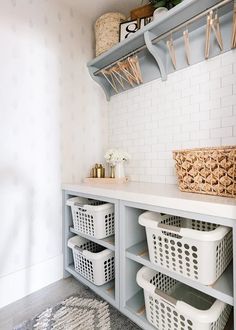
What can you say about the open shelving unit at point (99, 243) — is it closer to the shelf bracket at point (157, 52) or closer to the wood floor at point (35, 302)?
the wood floor at point (35, 302)

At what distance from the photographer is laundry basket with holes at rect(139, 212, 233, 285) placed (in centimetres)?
90

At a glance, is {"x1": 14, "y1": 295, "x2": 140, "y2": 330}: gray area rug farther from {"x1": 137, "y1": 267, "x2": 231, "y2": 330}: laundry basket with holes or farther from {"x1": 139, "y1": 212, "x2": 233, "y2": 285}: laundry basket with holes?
{"x1": 139, "y1": 212, "x2": 233, "y2": 285}: laundry basket with holes

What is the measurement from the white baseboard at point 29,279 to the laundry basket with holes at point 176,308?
0.89 meters

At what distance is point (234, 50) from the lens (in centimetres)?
129

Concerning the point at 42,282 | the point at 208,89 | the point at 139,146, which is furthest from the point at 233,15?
the point at 42,282

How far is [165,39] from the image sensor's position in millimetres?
1517

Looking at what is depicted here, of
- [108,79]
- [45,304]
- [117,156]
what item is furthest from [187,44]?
[45,304]

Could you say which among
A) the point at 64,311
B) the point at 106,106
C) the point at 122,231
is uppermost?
the point at 106,106

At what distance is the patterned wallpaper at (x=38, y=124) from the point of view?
1.48m

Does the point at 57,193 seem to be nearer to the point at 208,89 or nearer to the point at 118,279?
the point at 118,279

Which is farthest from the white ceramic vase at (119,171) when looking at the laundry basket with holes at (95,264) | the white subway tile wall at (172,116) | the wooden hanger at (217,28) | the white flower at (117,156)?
the wooden hanger at (217,28)

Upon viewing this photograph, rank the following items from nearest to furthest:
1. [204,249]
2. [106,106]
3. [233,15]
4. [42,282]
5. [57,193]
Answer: [204,249] → [233,15] → [42,282] → [57,193] → [106,106]

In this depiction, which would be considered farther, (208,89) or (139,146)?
(139,146)

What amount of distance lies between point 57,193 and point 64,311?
0.84 meters
